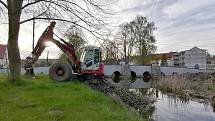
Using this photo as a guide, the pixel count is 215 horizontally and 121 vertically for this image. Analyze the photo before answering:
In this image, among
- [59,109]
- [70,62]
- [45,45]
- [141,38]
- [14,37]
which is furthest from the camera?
[141,38]

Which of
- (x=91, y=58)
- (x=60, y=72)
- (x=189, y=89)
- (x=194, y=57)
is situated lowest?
(x=189, y=89)

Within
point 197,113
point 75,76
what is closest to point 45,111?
point 197,113

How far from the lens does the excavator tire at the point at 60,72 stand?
25.0 metres

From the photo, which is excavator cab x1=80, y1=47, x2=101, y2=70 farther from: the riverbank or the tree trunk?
the tree trunk

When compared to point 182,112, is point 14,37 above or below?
above

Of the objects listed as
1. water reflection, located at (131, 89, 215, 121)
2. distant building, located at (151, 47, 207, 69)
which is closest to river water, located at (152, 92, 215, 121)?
water reflection, located at (131, 89, 215, 121)

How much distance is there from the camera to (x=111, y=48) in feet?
49.1

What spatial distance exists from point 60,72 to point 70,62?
1.48 meters

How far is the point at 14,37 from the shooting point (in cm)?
1880

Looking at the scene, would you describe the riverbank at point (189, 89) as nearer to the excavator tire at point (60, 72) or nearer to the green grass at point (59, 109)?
the excavator tire at point (60, 72)

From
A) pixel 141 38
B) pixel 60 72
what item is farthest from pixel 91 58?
pixel 141 38

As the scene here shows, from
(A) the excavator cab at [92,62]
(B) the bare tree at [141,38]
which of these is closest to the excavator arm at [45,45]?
(A) the excavator cab at [92,62]

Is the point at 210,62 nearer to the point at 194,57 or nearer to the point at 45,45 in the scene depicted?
the point at 194,57

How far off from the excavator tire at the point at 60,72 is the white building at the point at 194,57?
3047 inches
